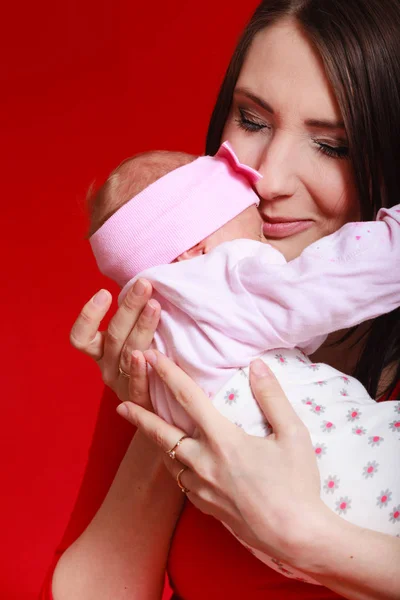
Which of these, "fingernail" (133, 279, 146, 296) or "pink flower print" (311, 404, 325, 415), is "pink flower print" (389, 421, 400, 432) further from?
"fingernail" (133, 279, 146, 296)

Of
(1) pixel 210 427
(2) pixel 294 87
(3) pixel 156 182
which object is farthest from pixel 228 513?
(2) pixel 294 87

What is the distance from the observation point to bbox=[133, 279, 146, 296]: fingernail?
1.58 metres

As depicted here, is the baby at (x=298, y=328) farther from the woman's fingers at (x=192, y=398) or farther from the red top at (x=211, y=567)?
the red top at (x=211, y=567)

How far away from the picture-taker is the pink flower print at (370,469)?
141 centimetres

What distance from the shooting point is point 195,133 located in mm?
3328

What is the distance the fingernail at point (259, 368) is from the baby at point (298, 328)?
0.02 m

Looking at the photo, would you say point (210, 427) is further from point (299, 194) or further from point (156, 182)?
point (299, 194)

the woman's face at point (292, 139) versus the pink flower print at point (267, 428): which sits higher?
the woman's face at point (292, 139)

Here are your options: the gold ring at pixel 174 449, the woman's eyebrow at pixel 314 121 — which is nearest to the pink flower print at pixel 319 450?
the gold ring at pixel 174 449

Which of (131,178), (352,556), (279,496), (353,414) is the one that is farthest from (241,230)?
(352,556)

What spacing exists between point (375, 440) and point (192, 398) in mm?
307

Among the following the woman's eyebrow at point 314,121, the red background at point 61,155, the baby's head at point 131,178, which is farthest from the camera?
the red background at point 61,155

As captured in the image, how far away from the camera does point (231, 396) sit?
148 cm

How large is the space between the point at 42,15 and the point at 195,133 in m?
0.70
